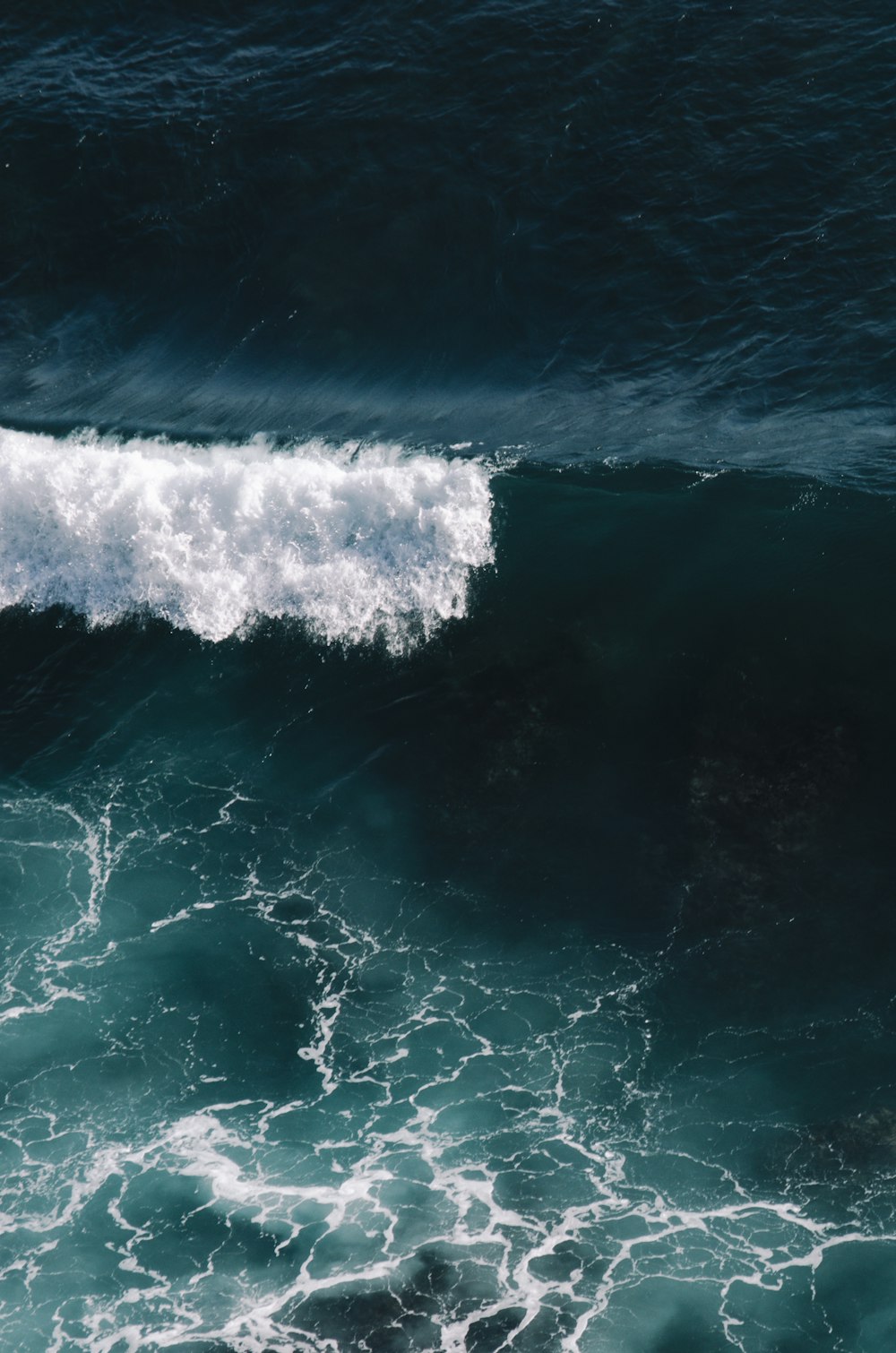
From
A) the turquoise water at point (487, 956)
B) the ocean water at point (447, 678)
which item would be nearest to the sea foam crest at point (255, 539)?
the ocean water at point (447, 678)

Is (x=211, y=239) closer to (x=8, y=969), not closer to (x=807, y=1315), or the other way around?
(x=8, y=969)

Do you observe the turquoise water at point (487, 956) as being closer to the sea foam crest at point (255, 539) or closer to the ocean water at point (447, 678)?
the ocean water at point (447, 678)

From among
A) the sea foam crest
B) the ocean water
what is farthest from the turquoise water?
the sea foam crest

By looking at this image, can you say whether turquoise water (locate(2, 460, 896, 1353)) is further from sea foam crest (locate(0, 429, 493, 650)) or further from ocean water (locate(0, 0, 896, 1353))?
sea foam crest (locate(0, 429, 493, 650))

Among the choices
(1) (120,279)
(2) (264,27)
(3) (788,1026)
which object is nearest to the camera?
(3) (788,1026)

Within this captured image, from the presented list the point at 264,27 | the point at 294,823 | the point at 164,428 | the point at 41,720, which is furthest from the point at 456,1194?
the point at 264,27

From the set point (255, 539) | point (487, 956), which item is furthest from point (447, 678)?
point (487, 956)

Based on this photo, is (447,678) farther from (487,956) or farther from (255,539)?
(487,956)
